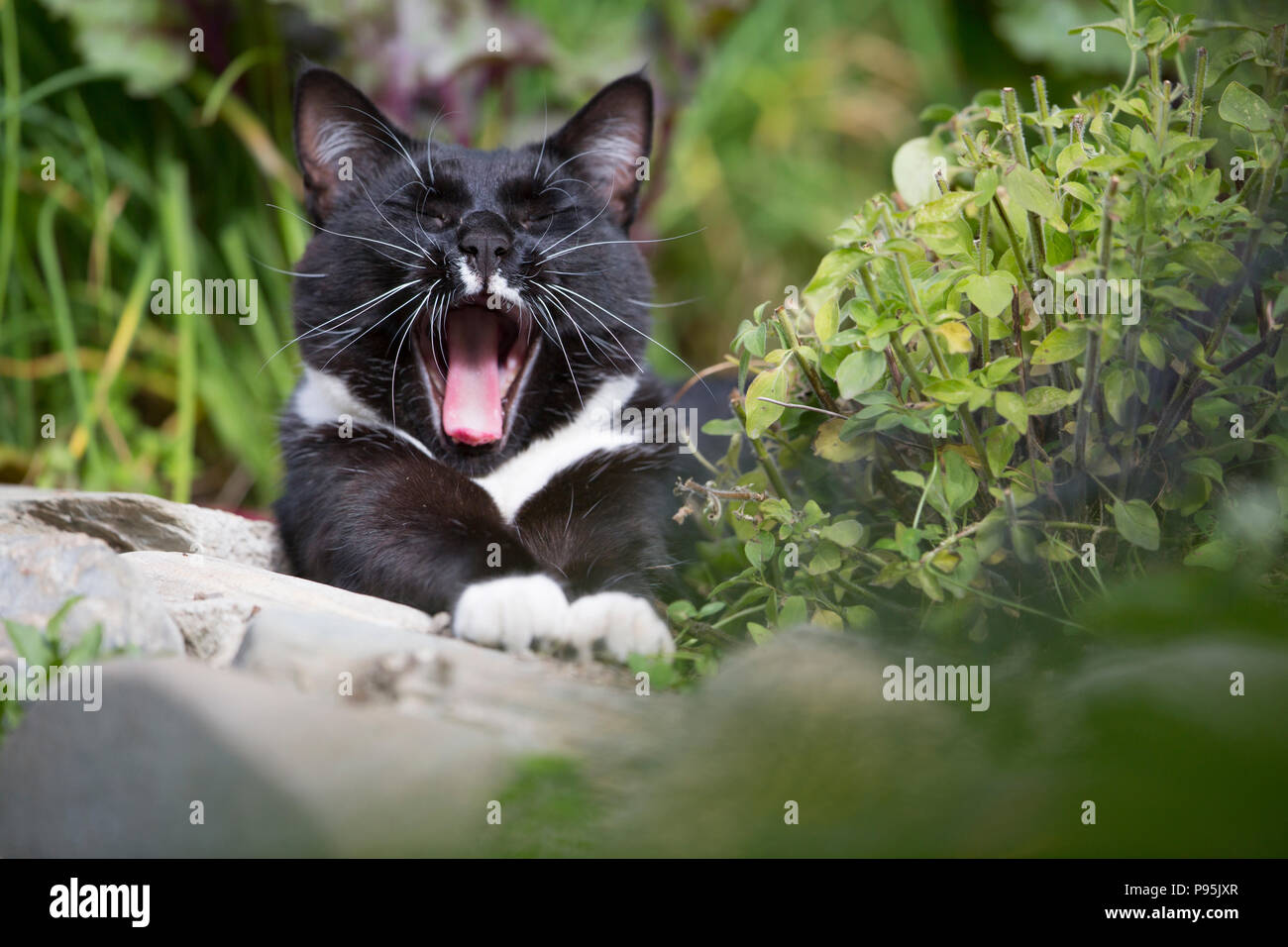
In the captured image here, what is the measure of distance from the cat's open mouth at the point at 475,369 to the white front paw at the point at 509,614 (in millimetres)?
385

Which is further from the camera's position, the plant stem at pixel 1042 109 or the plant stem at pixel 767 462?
the plant stem at pixel 767 462

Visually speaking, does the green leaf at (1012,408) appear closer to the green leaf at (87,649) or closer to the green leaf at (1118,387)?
the green leaf at (1118,387)

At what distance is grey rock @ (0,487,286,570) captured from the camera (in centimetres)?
188

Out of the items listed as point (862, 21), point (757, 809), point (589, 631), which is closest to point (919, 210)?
point (589, 631)

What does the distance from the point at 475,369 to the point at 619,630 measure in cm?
58

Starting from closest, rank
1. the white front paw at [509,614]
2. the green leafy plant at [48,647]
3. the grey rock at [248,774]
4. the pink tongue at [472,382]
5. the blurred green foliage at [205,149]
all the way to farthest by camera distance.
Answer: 1. the grey rock at [248,774]
2. the green leafy plant at [48,647]
3. the white front paw at [509,614]
4. the pink tongue at [472,382]
5. the blurred green foliage at [205,149]

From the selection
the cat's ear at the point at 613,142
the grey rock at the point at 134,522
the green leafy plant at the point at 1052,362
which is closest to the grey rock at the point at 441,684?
the green leafy plant at the point at 1052,362

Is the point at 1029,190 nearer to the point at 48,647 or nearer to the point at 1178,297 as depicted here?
the point at 1178,297

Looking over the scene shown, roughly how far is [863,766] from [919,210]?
70cm

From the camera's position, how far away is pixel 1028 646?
4.24ft

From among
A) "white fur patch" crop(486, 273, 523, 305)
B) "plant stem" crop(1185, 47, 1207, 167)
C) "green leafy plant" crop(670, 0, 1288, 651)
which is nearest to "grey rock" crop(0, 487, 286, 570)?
"white fur patch" crop(486, 273, 523, 305)

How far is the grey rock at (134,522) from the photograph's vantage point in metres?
1.88

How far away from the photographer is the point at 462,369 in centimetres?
182

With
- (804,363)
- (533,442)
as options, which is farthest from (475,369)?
(804,363)
